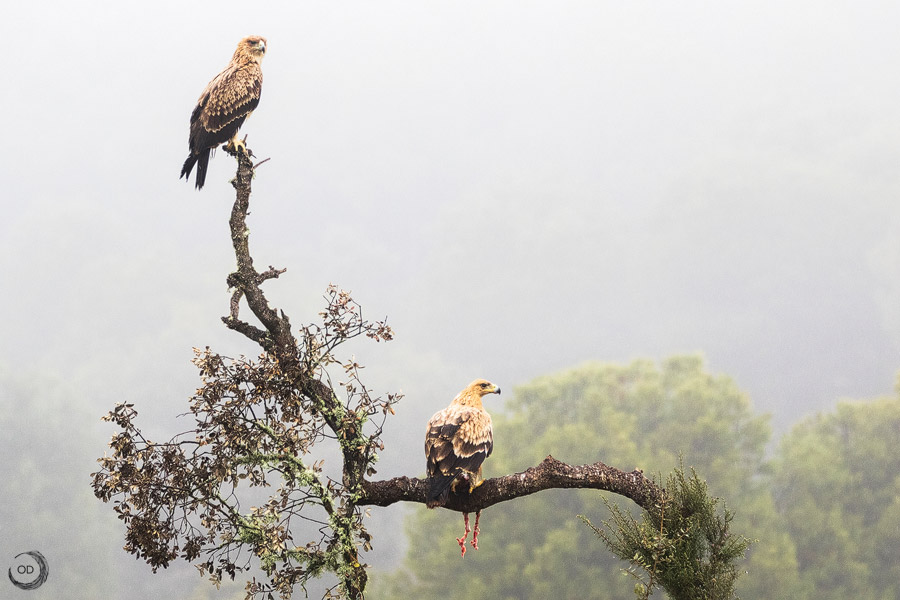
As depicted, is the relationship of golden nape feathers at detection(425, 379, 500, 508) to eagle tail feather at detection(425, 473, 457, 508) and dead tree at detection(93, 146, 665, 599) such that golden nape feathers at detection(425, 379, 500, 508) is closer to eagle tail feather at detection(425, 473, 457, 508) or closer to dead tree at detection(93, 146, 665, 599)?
eagle tail feather at detection(425, 473, 457, 508)

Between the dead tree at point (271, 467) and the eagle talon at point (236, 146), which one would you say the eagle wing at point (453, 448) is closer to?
the dead tree at point (271, 467)

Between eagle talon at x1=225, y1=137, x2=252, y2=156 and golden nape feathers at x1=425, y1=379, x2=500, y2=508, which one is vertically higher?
eagle talon at x1=225, y1=137, x2=252, y2=156

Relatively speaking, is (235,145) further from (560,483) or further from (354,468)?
(560,483)

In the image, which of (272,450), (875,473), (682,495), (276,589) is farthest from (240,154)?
(875,473)

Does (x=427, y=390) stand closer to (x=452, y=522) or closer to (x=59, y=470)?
(x=59, y=470)

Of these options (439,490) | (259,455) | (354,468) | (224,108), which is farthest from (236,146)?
(439,490)

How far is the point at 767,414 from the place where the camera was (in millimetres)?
31422

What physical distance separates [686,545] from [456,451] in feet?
6.32

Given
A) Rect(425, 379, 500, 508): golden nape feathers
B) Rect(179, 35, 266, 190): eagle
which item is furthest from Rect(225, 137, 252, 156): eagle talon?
Rect(425, 379, 500, 508): golden nape feathers

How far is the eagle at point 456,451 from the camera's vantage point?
6.57 m

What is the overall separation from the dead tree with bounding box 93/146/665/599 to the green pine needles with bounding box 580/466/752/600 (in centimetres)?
19

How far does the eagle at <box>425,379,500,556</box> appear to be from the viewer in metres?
6.57

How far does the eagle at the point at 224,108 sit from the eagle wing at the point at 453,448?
11.2 feet

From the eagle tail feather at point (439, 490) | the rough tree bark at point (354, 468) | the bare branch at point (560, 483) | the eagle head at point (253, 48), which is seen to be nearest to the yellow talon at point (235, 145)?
the rough tree bark at point (354, 468)
